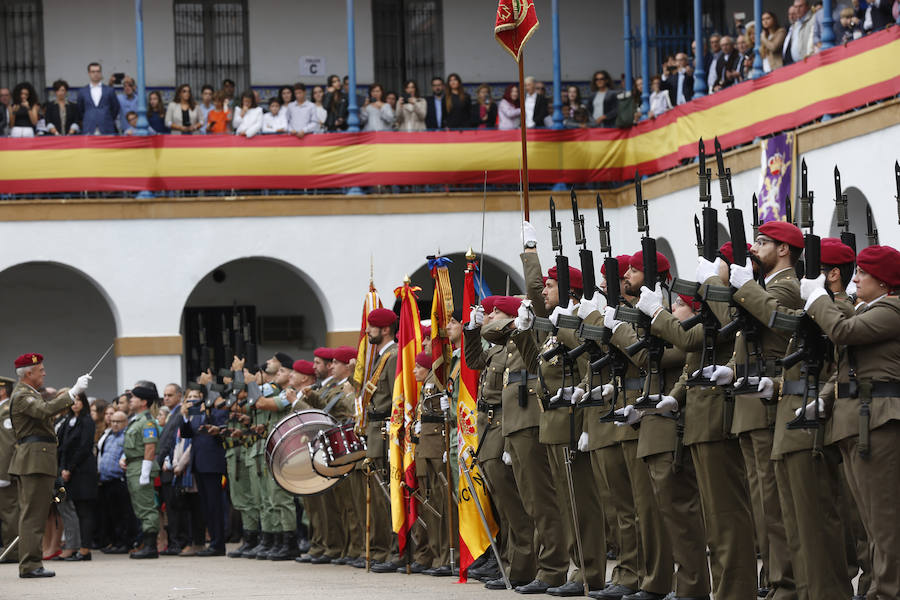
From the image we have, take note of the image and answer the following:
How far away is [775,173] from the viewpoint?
16047 millimetres

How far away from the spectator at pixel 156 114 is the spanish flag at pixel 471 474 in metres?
10.5

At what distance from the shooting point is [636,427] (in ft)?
29.0

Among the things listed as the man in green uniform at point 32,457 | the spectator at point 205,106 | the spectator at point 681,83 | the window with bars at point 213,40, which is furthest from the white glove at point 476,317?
the window with bars at point 213,40

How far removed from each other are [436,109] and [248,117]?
248cm

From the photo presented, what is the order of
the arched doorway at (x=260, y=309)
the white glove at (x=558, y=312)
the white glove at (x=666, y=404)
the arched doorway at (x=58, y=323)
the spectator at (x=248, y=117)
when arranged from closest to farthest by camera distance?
the white glove at (x=666, y=404)
the white glove at (x=558, y=312)
the spectator at (x=248, y=117)
the arched doorway at (x=58, y=323)
the arched doorway at (x=260, y=309)

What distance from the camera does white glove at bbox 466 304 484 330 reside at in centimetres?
1050

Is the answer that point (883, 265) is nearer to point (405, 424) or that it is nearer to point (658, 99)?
point (405, 424)

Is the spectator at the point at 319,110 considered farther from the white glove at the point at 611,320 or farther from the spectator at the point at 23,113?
the white glove at the point at 611,320

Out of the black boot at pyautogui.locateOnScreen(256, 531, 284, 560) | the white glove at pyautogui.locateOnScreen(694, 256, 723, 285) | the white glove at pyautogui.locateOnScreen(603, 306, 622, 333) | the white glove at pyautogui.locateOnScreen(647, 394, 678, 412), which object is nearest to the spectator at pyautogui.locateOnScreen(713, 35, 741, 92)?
the black boot at pyautogui.locateOnScreen(256, 531, 284, 560)

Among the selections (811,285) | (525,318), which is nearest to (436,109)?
(525,318)

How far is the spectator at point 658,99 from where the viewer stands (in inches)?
758

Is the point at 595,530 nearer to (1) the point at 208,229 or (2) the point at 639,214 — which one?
(2) the point at 639,214

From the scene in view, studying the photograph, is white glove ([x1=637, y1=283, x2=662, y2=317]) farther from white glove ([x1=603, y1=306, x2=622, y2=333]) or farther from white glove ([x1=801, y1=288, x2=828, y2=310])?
white glove ([x1=801, y1=288, x2=828, y2=310])

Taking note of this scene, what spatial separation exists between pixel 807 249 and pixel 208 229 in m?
13.8
